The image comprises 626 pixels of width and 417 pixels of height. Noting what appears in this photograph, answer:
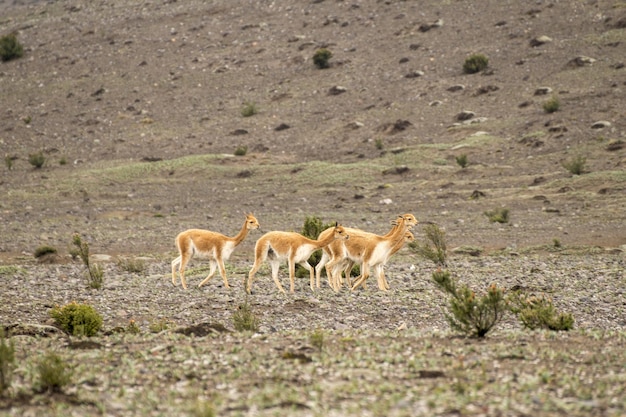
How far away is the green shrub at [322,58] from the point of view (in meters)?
58.1

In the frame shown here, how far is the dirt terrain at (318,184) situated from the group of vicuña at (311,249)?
59cm

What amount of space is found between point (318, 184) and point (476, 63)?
56.3 feet

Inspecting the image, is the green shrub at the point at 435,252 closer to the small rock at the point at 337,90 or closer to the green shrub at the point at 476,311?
the green shrub at the point at 476,311

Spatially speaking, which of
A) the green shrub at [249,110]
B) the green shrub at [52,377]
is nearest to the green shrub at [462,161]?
the green shrub at [249,110]

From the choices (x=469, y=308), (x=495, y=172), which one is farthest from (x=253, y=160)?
(x=469, y=308)

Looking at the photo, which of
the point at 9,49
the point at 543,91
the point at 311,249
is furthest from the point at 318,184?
the point at 9,49

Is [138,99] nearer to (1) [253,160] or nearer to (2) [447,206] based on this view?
(1) [253,160]

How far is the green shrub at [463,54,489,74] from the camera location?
2095 inches

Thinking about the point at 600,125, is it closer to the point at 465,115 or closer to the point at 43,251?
the point at 465,115

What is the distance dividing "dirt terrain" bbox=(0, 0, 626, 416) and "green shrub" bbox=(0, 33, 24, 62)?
3.40 feet

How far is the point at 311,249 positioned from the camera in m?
17.6

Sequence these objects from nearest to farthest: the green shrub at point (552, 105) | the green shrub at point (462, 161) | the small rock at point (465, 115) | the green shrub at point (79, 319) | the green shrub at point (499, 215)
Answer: the green shrub at point (79, 319) → the green shrub at point (499, 215) → the green shrub at point (462, 161) → the green shrub at point (552, 105) → the small rock at point (465, 115)

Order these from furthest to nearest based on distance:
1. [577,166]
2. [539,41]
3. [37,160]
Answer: [539,41]
[37,160]
[577,166]

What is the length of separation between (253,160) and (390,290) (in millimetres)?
29134
